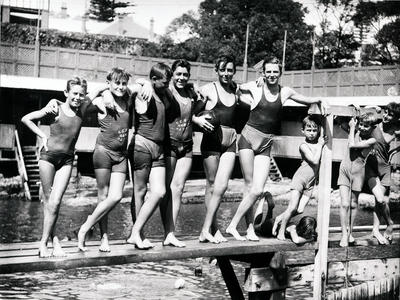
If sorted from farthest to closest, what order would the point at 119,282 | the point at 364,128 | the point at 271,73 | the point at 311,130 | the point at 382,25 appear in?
the point at 382,25
the point at 119,282
the point at 364,128
the point at 311,130
the point at 271,73

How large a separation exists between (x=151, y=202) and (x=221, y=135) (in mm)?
1171

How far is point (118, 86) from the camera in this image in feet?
22.3

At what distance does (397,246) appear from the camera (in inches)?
356

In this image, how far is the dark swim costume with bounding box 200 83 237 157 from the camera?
292 inches

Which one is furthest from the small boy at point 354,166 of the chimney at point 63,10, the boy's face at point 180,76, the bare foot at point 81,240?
the chimney at point 63,10

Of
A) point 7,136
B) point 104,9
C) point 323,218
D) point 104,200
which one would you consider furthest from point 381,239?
point 104,9

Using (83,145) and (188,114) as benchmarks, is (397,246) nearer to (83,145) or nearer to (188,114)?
(188,114)

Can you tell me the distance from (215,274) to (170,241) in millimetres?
7545

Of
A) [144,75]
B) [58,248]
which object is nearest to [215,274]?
[58,248]

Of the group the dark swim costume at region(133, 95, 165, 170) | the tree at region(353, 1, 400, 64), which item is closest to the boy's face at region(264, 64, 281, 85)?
the dark swim costume at region(133, 95, 165, 170)

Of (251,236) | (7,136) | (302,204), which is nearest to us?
(251,236)

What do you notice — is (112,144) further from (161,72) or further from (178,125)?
(161,72)

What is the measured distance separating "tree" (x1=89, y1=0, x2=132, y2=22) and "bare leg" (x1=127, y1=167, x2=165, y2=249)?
49328mm

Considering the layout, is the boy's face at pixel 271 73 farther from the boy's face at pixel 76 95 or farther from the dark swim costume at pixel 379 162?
the boy's face at pixel 76 95
